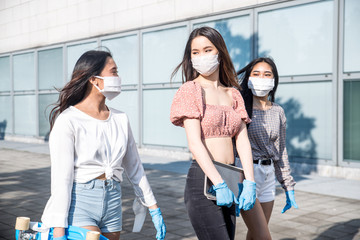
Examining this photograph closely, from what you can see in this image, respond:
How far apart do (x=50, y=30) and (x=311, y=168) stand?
11200 mm

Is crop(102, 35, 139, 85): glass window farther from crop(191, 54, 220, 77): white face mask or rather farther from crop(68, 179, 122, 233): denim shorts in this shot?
crop(68, 179, 122, 233): denim shorts

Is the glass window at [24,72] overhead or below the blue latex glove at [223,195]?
overhead

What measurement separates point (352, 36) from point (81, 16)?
9.27 metres

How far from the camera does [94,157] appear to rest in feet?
8.03

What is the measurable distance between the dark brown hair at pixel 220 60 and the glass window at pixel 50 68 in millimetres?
14313

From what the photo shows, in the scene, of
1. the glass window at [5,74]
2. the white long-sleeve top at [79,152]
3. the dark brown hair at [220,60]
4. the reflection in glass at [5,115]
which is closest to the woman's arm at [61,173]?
the white long-sleeve top at [79,152]

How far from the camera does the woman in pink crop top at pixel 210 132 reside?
2604mm

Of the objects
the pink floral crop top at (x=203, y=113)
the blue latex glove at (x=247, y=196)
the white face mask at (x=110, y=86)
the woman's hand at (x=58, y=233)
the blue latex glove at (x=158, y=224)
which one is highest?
the white face mask at (x=110, y=86)

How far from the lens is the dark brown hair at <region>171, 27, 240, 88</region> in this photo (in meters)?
2.83

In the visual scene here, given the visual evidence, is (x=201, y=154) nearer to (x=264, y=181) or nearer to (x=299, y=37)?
(x=264, y=181)

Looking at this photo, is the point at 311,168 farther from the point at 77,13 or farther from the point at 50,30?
the point at 50,30

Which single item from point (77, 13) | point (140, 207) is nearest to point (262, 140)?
point (140, 207)

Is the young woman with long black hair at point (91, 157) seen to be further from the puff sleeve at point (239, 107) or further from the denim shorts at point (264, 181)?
the denim shorts at point (264, 181)

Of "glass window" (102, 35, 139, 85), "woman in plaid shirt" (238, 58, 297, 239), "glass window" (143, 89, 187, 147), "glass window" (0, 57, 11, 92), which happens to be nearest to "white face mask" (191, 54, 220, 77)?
"woman in plaid shirt" (238, 58, 297, 239)
